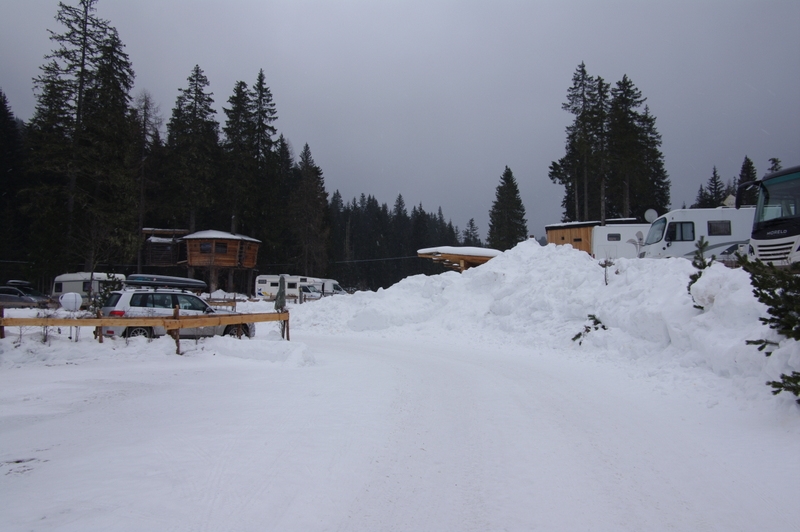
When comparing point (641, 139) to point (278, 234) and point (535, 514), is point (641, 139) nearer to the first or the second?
point (278, 234)

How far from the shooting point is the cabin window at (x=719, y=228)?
66.2 ft

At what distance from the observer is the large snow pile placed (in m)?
7.72

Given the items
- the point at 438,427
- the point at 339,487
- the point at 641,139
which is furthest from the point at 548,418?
the point at 641,139

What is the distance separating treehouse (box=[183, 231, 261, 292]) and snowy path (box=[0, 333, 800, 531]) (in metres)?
35.8

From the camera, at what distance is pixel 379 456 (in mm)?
4914

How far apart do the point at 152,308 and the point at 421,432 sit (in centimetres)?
1123

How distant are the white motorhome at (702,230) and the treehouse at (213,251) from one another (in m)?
36.0

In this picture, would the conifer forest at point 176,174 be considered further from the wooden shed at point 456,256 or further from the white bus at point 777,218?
the white bus at point 777,218

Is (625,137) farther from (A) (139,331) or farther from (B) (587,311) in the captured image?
(A) (139,331)

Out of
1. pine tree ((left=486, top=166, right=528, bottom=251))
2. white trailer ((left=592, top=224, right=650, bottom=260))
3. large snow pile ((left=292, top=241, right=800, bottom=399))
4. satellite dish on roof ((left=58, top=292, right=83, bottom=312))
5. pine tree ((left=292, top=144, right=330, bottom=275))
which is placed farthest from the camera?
pine tree ((left=486, top=166, right=528, bottom=251))

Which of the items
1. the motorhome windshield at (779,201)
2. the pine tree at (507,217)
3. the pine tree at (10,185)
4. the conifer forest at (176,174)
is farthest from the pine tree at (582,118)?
the pine tree at (10,185)

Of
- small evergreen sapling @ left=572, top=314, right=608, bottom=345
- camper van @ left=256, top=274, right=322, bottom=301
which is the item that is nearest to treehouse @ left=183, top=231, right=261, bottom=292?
camper van @ left=256, top=274, right=322, bottom=301

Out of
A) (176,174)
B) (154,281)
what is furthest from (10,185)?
(154,281)

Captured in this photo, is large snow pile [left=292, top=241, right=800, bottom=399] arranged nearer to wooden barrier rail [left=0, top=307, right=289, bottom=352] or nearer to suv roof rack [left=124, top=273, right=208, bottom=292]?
suv roof rack [left=124, top=273, right=208, bottom=292]
